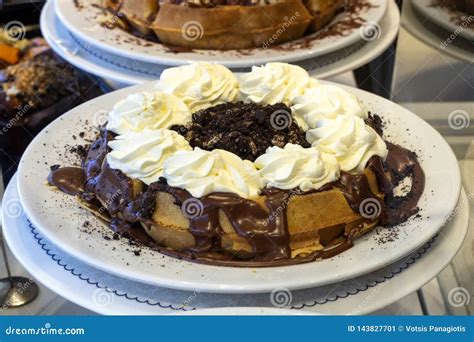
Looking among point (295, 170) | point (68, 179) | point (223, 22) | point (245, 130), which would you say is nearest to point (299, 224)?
point (295, 170)

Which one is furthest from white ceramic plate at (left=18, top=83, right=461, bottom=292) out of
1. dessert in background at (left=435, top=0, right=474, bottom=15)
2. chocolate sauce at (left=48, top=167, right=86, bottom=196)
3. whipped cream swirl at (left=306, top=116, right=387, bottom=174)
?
dessert in background at (left=435, top=0, right=474, bottom=15)

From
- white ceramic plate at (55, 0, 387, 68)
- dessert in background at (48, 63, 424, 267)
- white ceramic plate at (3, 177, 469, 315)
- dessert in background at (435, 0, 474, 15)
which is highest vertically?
dessert in background at (435, 0, 474, 15)

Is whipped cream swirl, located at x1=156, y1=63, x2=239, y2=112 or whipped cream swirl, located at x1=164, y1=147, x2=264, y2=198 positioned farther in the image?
whipped cream swirl, located at x1=156, y1=63, x2=239, y2=112

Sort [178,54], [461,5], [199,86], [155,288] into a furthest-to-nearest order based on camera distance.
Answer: [178,54] < [461,5] < [199,86] < [155,288]

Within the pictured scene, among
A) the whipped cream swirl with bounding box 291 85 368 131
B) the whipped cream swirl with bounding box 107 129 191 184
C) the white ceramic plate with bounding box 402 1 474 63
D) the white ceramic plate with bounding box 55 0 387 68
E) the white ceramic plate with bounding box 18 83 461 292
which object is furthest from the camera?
the white ceramic plate with bounding box 55 0 387 68

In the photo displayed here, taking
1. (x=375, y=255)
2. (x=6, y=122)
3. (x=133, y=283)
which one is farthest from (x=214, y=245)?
(x=6, y=122)

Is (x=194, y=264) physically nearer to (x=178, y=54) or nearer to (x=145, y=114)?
(x=145, y=114)

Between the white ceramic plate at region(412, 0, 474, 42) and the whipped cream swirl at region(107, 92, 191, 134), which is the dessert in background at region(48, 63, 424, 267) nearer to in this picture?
the whipped cream swirl at region(107, 92, 191, 134)
